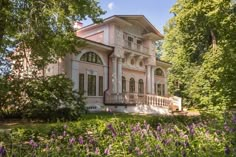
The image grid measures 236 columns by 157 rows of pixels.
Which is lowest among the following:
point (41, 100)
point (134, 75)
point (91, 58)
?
point (41, 100)

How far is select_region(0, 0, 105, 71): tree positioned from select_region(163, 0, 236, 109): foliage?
7.75 metres

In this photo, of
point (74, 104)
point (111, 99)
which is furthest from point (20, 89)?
point (111, 99)

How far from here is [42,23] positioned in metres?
13.0

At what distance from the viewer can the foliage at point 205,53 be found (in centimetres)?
1316

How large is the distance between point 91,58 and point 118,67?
283 cm

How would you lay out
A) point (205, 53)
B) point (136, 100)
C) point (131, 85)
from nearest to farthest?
point (136, 100)
point (205, 53)
point (131, 85)

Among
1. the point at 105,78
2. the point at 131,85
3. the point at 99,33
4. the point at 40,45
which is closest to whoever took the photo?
the point at 40,45

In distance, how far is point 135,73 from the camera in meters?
25.0

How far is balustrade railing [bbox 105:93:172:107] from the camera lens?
20.8m

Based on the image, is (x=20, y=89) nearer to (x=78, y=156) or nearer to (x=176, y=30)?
(x=78, y=156)

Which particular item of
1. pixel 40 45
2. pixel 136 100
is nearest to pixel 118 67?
pixel 136 100

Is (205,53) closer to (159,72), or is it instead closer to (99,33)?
(159,72)

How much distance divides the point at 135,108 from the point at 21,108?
9.54m

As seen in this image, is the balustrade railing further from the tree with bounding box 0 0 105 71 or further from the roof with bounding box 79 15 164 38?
the tree with bounding box 0 0 105 71
